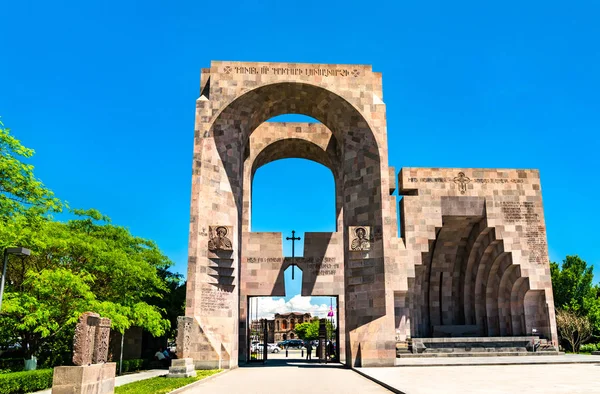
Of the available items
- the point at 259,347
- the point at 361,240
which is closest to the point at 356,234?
the point at 361,240

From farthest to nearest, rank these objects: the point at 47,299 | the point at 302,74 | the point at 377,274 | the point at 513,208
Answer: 1. the point at 513,208
2. the point at 302,74
3. the point at 377,274
4. the point at 47,299

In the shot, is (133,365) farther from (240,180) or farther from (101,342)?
(101,342)

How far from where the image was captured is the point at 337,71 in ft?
85.7

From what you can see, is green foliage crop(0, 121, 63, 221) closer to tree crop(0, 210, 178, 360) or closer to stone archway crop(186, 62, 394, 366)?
tree crop(0, 210, 178, 360)

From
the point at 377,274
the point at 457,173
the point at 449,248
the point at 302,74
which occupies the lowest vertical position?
the point at 377,274

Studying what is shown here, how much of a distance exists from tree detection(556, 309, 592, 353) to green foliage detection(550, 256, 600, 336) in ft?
6.07

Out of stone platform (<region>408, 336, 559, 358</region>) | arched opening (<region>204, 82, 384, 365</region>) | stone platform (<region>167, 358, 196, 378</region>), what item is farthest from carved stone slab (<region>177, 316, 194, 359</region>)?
stone platform (<region>408, 336, 559, 358</region>)

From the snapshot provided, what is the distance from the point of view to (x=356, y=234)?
24.5m

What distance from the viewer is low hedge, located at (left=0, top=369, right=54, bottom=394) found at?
1445 cm

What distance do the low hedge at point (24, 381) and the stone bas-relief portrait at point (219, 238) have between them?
8915 mm

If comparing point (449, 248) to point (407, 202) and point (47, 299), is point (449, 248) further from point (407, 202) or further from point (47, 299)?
point (47, 299)

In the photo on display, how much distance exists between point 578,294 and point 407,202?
20399mm

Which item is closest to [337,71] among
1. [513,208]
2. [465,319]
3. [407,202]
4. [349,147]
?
[349,147]

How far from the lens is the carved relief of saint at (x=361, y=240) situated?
24.4 metres
